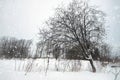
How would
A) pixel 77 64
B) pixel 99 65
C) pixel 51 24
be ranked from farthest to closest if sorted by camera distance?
pixel 51 24 → pixel 99 65 → pixel 77 64

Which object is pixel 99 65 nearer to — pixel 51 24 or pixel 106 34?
pixel 106 34

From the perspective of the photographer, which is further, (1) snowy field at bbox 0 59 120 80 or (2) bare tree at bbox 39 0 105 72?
(2) bare tree at bbox 39 0 105 72

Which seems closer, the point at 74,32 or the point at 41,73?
the point at 41,73

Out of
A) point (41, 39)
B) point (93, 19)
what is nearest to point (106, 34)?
point (93, 19)

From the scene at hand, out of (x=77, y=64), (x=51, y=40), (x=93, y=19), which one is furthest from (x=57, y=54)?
(x=93, y=19)

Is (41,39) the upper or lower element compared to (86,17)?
lower

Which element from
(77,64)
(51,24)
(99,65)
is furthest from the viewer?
(51,24)

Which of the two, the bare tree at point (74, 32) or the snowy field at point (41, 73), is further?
the bare tree at point (74, 32)

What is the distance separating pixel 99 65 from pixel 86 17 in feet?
13.2

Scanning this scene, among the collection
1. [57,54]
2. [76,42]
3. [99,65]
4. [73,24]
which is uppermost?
[73,24]

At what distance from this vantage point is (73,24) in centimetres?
1084

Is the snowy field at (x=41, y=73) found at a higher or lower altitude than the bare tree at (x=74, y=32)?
lower

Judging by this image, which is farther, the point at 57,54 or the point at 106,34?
the point at 106,34

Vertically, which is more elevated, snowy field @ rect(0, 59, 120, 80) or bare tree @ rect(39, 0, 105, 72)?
bare tree @ rect(39, 0, 105, 72)
